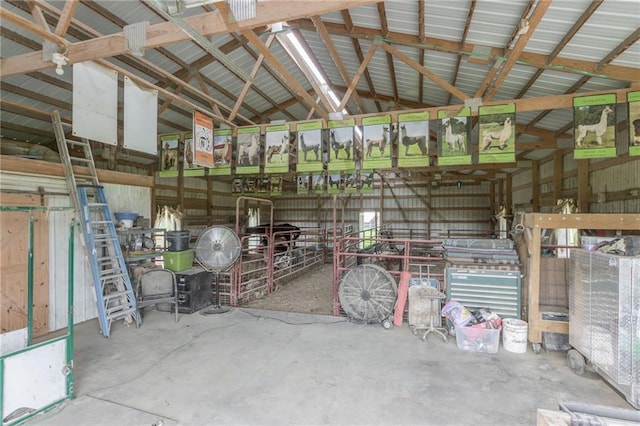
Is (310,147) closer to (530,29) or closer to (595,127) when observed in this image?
(530,29)

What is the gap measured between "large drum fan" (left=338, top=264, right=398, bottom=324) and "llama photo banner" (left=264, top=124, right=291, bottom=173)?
249 cm

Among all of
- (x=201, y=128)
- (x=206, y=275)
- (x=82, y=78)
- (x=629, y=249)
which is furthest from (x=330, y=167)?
(x=629, y=249)

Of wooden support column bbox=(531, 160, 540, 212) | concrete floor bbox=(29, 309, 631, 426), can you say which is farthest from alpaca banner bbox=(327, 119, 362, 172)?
wooden support column bbox=(531, 160, 540, 212)

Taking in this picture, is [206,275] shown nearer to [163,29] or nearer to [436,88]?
[163,29]

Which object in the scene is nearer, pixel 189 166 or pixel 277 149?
pixel 277 149

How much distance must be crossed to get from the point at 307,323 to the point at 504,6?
16.2ft

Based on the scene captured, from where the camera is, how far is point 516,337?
3.83 m

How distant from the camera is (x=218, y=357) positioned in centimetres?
372

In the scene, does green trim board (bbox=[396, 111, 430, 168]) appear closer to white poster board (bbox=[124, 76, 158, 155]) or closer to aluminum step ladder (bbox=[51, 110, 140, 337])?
white poster board (bbox=[124, 76, 158, 155])

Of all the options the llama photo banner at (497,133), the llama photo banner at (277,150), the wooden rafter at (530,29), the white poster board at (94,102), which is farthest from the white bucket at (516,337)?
the white poster board at (94,102)

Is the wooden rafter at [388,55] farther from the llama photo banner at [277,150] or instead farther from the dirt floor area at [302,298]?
the dirt floor area at [302,298]

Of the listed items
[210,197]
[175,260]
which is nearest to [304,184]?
[210,197]

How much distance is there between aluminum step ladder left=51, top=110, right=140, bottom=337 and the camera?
4527 millimetres

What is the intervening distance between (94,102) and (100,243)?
2.32 meters
